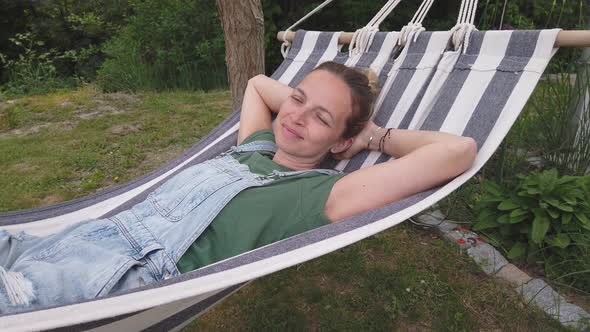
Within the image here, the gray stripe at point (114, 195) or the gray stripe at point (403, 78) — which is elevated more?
the gray stripe at point (403, 78)

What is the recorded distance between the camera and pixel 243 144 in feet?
6.06

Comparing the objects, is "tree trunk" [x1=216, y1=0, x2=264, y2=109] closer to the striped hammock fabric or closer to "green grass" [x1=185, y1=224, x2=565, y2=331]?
the striped hammock fabric

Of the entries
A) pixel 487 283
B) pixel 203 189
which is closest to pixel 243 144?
pixel 203 189

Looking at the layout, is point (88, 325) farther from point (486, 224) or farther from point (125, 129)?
point (125, 129)

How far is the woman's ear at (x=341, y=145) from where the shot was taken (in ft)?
5.71

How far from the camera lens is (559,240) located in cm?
210

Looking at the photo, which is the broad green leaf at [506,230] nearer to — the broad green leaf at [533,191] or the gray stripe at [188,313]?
the broad green leaf at [533,191]

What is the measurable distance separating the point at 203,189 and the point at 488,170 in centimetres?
196

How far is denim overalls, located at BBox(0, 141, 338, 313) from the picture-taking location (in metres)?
1.20

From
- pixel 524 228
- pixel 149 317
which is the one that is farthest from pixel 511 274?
pixel 149 317

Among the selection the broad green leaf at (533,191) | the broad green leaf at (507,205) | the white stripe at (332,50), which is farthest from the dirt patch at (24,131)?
the broad green leaf at (533,191)

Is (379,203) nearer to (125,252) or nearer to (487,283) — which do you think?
(125,252)

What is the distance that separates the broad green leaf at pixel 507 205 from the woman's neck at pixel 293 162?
3.59 ft

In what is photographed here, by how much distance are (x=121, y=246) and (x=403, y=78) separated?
1.24 metres
